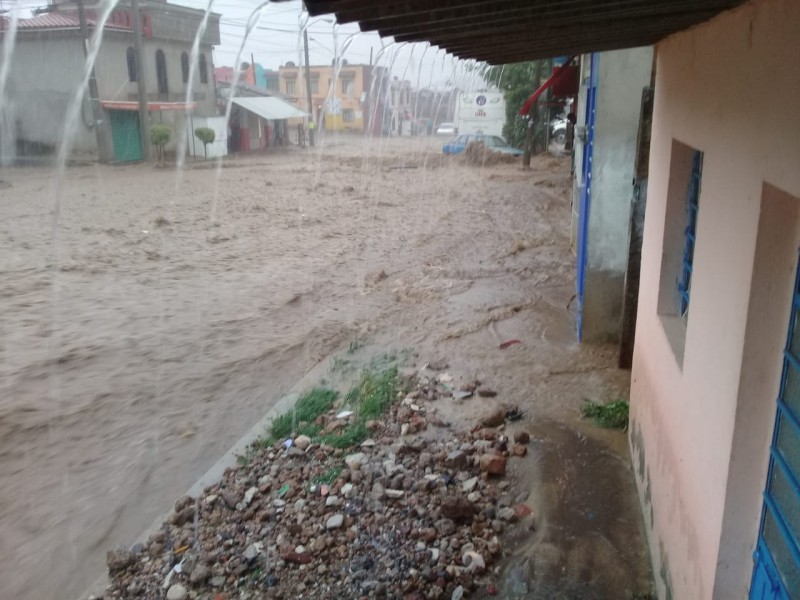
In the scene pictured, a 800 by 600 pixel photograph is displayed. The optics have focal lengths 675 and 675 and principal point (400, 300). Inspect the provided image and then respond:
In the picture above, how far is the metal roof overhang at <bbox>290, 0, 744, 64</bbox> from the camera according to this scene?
6.66 feet

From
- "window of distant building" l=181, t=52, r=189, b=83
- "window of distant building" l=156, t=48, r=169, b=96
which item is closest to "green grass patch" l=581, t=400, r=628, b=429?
"window of distant building" l=156, t=48, r=169, b=96

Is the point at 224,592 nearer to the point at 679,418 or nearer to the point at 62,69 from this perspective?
the point at 679,418

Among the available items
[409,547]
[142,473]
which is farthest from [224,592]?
[142,473]

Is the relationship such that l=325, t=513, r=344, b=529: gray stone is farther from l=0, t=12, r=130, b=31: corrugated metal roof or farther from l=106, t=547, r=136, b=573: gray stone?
l=0, t=12, r=130, b=31: corrugated metal roof

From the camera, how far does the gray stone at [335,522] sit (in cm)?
377

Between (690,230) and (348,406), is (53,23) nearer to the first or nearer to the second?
(348,406)

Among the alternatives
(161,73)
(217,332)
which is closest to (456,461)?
(217,332)

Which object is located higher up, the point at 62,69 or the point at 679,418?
the point at 62,69

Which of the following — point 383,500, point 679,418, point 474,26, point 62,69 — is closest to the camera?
point 474,26

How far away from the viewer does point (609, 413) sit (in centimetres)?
516

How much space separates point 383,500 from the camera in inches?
158


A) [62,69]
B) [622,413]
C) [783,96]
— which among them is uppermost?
[62,69]

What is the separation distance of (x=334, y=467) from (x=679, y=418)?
2.32m

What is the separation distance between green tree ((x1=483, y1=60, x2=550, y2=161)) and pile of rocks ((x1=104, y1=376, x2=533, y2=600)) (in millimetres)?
21899
